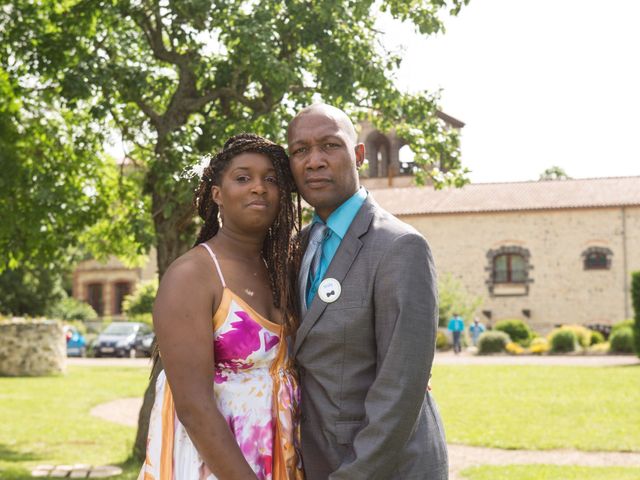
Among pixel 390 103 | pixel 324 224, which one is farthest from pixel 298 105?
pixel 324 224

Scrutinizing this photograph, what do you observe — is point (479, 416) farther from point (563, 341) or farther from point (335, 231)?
point (563, 341)

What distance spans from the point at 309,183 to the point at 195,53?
6921 mm

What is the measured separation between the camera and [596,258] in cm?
3769

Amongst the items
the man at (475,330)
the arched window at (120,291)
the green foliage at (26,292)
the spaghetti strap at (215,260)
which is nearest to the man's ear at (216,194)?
the spaghetti strap at (215,260)

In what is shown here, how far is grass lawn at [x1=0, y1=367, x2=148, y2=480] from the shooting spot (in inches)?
393

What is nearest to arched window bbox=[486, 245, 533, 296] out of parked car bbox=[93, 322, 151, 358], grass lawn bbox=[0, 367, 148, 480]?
parked car bbox=[93, 322, 151, 358]

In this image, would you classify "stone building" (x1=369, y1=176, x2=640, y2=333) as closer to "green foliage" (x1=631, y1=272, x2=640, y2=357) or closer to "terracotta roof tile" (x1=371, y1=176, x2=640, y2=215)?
"terracotta roof tile" (x1=371, y1=176, x2=640, y2=215)

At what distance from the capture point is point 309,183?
9.68 ft

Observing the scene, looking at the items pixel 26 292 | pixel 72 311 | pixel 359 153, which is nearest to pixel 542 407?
pixel 359 153

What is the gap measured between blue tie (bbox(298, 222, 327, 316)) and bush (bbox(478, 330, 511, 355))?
91.9 feet

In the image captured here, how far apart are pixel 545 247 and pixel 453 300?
Answer: 19.4 ft

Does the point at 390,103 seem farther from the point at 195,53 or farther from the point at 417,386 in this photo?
the point at 417,386

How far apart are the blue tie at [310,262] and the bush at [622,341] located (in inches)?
1072

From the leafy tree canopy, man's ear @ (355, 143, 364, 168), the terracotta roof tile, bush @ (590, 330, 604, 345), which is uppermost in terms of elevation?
the terracotta roof tile
